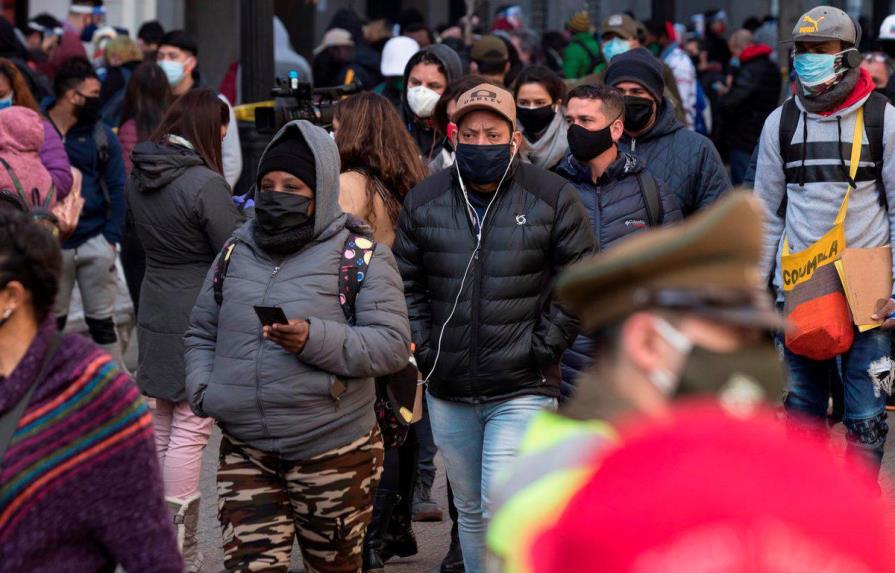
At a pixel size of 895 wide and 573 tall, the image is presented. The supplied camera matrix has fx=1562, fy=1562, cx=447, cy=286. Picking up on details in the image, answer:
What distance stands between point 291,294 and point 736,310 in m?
3.08

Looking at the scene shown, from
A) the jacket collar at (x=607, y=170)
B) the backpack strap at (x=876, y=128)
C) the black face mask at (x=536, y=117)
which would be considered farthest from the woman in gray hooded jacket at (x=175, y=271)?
the backpack strap at (x=876, y=128)

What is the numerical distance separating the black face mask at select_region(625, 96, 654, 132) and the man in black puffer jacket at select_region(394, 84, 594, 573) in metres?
1.45

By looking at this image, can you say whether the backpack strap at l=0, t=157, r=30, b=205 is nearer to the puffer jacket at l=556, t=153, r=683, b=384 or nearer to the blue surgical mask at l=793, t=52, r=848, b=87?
the puffer jacket at l=556, t=153, r=683, b=384

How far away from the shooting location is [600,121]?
6215 millimetres

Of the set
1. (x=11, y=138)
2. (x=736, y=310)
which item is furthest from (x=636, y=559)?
(x=11, y=138)

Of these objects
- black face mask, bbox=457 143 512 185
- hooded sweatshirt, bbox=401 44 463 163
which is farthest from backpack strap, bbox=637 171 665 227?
hooded sweatshirt, bbox=401 44 463 163

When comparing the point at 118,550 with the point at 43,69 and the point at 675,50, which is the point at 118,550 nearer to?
the point at 675,50

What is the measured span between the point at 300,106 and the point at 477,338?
261 cm

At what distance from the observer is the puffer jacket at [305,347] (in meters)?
4.82

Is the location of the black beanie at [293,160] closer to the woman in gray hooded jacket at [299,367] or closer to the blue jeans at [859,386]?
the woman in gray hooded jacket at [299,367]

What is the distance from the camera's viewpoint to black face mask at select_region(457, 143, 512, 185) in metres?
5.46

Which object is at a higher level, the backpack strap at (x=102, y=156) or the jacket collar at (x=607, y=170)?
the jacket collar at (x=607, y=170)

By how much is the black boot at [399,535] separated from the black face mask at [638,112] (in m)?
1.97

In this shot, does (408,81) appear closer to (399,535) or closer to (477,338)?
(399,535)
